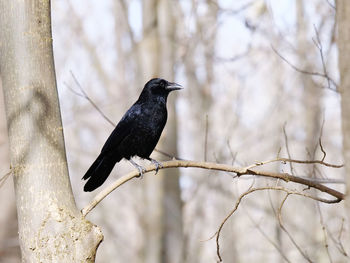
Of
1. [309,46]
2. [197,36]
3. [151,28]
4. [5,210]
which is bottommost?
[5,210]

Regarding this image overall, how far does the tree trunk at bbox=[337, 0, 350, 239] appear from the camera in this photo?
1.69m

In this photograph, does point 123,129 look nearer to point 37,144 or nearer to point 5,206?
point 37,144

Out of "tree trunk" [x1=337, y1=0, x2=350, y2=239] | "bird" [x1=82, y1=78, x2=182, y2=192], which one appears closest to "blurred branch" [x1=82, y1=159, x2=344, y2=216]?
"tree trunk" [x1=337, y1=0, x2=350, y2=239]

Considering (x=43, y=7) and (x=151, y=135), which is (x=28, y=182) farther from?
(x=151, y=135)

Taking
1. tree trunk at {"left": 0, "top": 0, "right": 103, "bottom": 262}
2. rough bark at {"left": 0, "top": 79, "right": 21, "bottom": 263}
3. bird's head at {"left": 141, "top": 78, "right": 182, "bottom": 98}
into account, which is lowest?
tree trunk at {"left": 0, "top": 0, "right": 103, "bottom": 262}

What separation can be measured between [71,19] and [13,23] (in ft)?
51.9

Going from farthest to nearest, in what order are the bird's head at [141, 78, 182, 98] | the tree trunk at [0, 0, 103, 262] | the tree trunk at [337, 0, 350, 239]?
the bird's head at [141, 78, 182, 98] → the tree trunk at [0, 0, 103, 262] → the tree trunk at [337, 0, 350, 239]

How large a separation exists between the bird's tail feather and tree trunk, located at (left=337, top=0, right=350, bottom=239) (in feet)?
11.3

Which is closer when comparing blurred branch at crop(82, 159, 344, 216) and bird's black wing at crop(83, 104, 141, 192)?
blurred branch at crop(82, 159, 344, 216)

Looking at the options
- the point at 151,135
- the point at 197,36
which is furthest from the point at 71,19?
the point at 151,135

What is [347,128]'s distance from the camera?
166 cm

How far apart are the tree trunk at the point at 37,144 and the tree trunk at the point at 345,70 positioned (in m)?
1.58

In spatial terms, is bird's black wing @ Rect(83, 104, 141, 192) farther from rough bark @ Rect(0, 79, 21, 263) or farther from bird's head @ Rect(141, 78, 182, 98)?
rough bark @ Rect(0, 79, 21, 263)

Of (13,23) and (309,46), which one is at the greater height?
(309,46)
